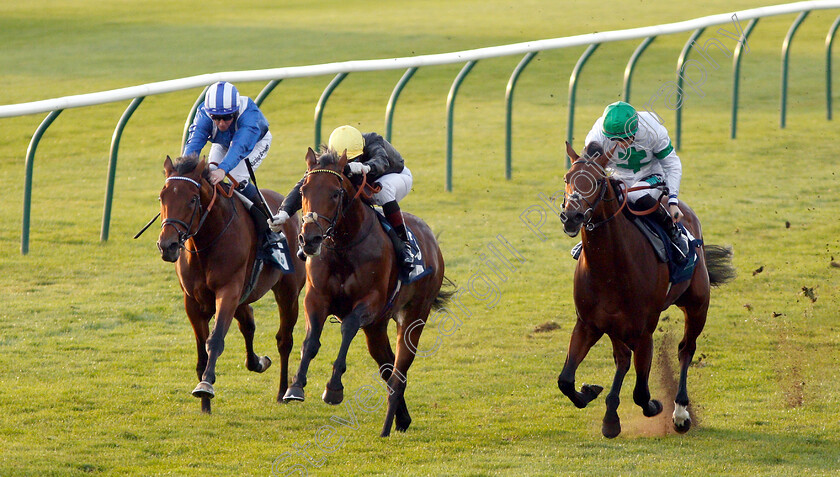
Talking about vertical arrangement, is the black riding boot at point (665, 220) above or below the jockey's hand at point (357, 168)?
below

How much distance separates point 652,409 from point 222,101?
3385mm

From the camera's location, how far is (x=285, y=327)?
8086mm

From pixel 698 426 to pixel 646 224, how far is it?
1.41 m

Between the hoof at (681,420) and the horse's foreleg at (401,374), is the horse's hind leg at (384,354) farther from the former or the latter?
the hoof at (681,420)

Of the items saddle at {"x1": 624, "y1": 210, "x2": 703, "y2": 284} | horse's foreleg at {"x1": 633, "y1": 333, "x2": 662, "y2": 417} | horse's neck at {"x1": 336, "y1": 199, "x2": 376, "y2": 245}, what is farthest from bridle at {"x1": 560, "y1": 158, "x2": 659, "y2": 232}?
horse's neck at {"x1": 336, "y1": 199, "x2": 376, "y2": 245}

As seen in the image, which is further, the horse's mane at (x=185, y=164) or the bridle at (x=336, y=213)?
the horse's mane at (x=185, y=164)

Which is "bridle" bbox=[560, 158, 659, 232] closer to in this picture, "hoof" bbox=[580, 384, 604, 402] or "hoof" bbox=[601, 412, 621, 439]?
"hoof" bbox=[580, 384, 604, 402]

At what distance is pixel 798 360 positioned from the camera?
876 centimetres

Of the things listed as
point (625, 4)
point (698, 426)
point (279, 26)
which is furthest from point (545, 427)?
point (625, 4)

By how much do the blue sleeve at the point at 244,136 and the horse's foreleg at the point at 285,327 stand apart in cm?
109

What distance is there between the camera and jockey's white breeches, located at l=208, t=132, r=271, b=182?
7762 millimetres

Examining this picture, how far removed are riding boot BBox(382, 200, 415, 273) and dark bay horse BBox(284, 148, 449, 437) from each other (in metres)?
0.06

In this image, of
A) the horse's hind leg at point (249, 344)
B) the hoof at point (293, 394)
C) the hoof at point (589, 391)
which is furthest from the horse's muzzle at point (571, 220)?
the horse's hind leg at point (249, 344)

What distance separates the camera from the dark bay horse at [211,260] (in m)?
6.69
